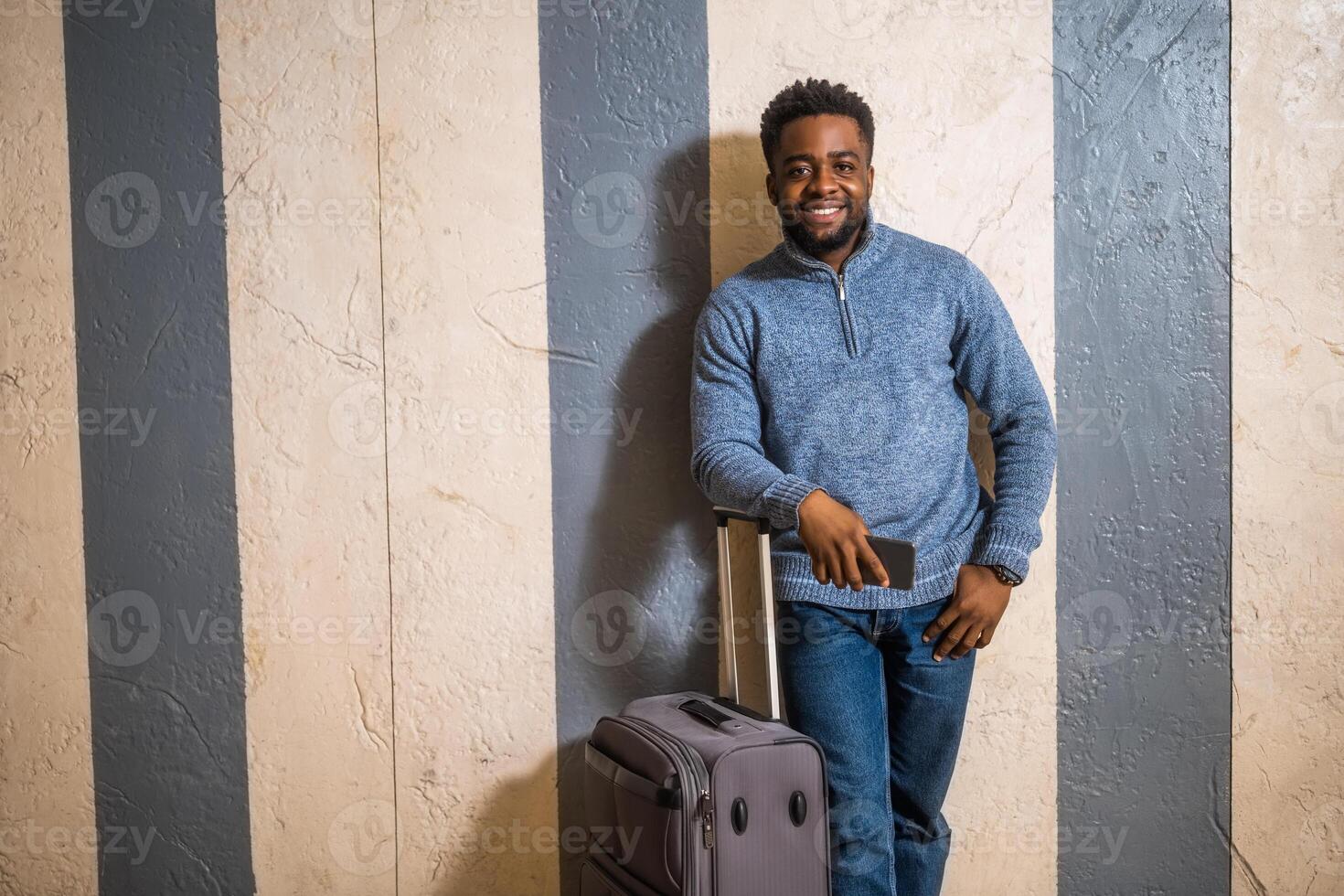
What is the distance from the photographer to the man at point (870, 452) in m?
1.55

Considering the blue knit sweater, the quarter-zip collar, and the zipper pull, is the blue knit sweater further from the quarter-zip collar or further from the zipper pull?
the zipper pull

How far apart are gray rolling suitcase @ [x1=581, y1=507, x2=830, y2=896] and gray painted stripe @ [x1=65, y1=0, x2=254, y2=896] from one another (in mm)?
919

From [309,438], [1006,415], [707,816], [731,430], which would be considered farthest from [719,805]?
[309,438]

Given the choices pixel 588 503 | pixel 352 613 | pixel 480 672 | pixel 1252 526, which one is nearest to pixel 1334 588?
pixel 1252 526

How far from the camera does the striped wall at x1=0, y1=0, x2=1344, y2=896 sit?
1815mm

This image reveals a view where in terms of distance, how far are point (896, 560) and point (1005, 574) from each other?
281 millimetres

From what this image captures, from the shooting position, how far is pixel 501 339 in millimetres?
1835

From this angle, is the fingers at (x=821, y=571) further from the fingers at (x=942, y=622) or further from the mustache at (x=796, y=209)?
the mustache at (x=796, y=209)

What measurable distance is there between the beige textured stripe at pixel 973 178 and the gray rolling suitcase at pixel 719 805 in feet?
2.04

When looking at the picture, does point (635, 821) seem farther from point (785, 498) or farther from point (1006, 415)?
point (1006, 415)

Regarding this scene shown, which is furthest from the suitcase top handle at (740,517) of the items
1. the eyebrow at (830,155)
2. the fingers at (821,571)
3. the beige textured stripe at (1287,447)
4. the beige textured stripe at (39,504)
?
the beige textured stripe at (39,504)

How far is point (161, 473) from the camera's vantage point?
183 cm

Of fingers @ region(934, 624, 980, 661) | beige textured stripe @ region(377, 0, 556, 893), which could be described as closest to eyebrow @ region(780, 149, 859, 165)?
beige textured stripe @ region(377, 0, 556, 893)

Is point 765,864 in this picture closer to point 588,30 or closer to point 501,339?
point 501,339
